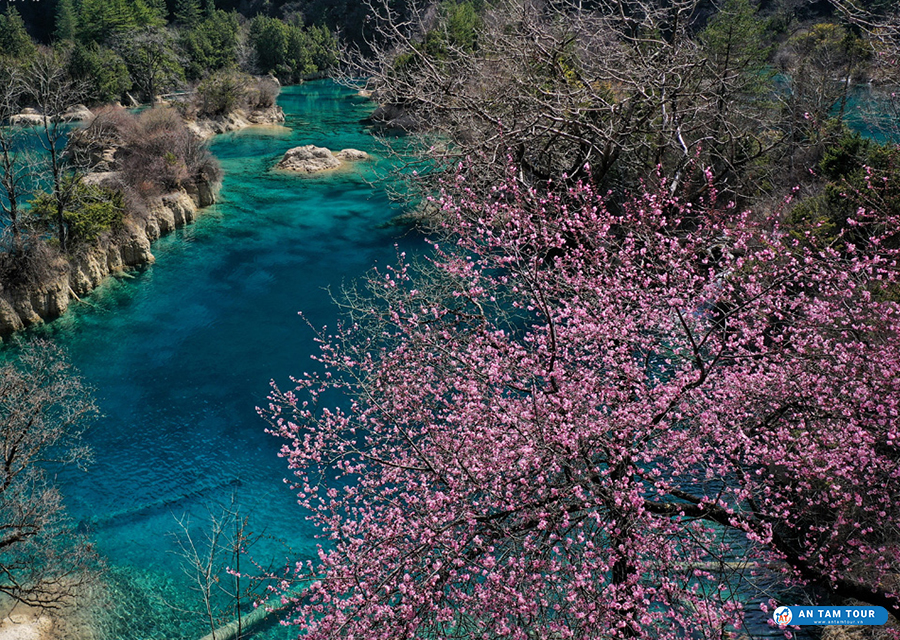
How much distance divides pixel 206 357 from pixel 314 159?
19508 millimetres

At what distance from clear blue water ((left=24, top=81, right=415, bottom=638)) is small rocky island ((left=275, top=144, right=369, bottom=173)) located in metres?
2.10

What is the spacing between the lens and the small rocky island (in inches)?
1341

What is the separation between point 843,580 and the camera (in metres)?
5.88

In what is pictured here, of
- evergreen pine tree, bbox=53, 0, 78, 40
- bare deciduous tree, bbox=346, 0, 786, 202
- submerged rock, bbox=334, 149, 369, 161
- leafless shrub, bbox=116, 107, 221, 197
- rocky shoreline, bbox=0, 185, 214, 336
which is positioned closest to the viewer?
bare deciduous tree, bbox=346, 0, 786, 202

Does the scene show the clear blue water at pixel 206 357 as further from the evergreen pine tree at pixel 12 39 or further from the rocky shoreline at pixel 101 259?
the evergreen pine tree at pixel 12 39

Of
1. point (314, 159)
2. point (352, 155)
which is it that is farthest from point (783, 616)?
point (352, 155)

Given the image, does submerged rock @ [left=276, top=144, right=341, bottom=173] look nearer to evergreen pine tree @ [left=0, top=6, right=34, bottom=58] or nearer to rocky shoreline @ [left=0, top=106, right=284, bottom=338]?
rocky shoreline @ [left=0, top=106, right=284, bottom=338]

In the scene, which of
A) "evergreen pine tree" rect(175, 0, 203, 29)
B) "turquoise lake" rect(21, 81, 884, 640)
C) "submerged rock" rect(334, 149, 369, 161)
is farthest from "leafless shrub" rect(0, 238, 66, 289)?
"evergreen pine tree" rect(175, 0, 203, 29)

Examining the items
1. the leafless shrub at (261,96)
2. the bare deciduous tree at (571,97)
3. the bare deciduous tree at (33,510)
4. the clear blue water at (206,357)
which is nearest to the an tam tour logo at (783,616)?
the bare deciduous tree at (571,97)

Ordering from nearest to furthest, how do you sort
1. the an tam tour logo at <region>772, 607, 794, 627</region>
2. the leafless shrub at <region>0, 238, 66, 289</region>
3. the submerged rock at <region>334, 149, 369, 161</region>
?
the an tam tour logo at <region>772, 607, 794, 627</region>
the leafless shrub at <region>0, 238, 66, 289</region>
the submerged rock at <region>334, 149, 369, 161</region>

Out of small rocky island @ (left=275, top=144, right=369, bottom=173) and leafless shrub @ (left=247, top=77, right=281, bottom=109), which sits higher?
→ leafless shrub @ (left=247, top=77, right=281, bottom=109)

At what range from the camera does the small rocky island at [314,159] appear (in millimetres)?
34062

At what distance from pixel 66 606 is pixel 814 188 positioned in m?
21.1

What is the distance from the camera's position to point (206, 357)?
17.7 meters
